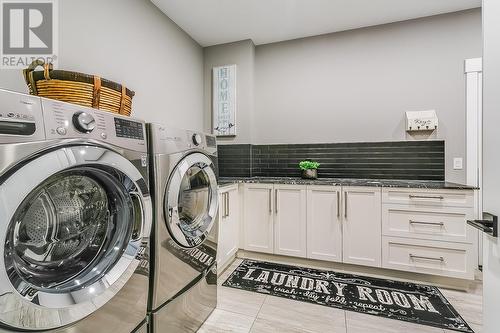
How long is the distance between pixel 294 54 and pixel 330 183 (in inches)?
68.6

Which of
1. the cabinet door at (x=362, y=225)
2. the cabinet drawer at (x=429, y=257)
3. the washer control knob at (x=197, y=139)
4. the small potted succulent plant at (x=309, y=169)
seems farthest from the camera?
the small potted succulent plant at (x=309, y=169)

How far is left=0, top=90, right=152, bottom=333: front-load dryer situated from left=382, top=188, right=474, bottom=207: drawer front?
206cm

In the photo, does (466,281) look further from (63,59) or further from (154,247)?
(63,59)

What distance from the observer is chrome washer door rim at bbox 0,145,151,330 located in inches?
24.5

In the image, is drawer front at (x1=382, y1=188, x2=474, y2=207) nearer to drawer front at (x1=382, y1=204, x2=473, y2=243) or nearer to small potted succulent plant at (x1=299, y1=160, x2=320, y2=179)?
drawer front at (x1=382, y1=204, x2=473, y2=243)

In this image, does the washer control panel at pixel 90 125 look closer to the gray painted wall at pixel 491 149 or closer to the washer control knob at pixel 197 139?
the washer control knob at pixel 197 139

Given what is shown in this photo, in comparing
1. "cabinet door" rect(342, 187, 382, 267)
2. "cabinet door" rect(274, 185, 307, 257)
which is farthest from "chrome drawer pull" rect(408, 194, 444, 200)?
"cabinet door" rect(274, 185, 307, 257)

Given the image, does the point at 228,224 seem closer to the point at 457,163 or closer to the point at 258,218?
the point at 258,218

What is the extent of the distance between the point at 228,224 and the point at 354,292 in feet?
4.07

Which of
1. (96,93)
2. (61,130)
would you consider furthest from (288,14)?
(61,130)

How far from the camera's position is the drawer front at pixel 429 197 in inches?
77.6

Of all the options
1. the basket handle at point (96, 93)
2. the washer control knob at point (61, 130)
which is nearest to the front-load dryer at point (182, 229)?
the basket handle at point (96, 93)

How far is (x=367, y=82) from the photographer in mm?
2740

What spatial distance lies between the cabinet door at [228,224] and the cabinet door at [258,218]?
0.11m
